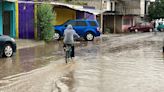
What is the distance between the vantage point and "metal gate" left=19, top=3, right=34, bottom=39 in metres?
31.1

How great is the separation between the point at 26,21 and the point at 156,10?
131ft

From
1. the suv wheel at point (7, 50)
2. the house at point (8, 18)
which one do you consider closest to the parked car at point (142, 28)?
the house at point (8, 18)

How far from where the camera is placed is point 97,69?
1548 cm

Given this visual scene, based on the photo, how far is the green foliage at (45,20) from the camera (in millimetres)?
30500

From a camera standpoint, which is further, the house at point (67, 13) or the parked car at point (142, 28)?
the parked car at point (142, 28)

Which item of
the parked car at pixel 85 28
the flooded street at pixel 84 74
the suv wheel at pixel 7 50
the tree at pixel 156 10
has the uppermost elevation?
the tree at pixel 156 10

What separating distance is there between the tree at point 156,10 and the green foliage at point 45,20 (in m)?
38.7

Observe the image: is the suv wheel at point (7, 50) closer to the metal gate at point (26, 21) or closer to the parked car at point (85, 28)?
the metal gate at point (26, 21)

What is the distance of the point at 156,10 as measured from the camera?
6794cm

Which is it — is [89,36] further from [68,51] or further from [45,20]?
[68,51]

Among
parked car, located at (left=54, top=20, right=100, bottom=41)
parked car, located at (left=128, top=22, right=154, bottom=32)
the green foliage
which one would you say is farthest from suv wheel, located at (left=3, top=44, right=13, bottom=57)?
parked car, located at (left=128, top=22, right=154, bottom=32)

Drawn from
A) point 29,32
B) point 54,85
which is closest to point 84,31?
point 29,32

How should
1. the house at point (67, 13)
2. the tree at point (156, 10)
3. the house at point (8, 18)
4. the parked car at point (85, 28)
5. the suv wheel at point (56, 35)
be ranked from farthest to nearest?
1. the tree at point (156, 10)
2. the house at point (67, 13)
3. the parked car at point (85, 28)
4. the suv wheel at point (56, 35)
5. the house at point (8, 18)

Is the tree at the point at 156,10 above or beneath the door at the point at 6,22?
above
